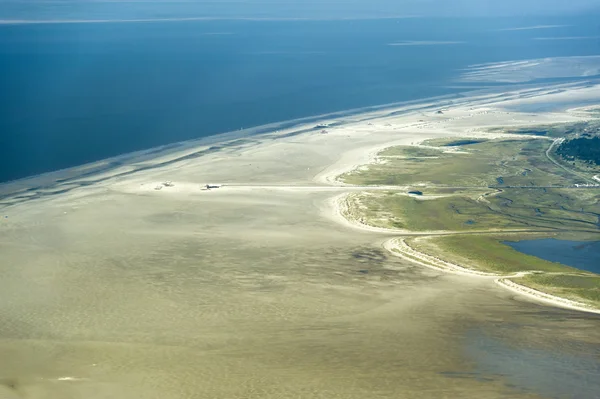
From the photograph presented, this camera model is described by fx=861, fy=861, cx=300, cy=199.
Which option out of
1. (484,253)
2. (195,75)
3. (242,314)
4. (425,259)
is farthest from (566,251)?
(195,75)

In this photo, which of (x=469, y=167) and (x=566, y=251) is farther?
(x=469, y=167)

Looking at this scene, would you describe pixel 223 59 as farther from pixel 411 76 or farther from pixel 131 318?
pixel 131 318

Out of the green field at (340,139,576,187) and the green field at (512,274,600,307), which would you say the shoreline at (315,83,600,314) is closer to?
the green field at (512,274,600,307)

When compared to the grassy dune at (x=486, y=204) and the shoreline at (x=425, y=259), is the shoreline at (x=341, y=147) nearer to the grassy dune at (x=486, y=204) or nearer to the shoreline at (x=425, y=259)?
the shoreline at (x=425, y=259)

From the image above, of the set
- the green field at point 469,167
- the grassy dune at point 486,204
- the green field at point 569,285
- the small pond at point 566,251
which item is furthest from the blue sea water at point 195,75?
the green field at point 569,285

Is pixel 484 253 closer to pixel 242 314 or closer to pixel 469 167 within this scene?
pixel 242 314

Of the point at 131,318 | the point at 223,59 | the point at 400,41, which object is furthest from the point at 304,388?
the point at 400,41
